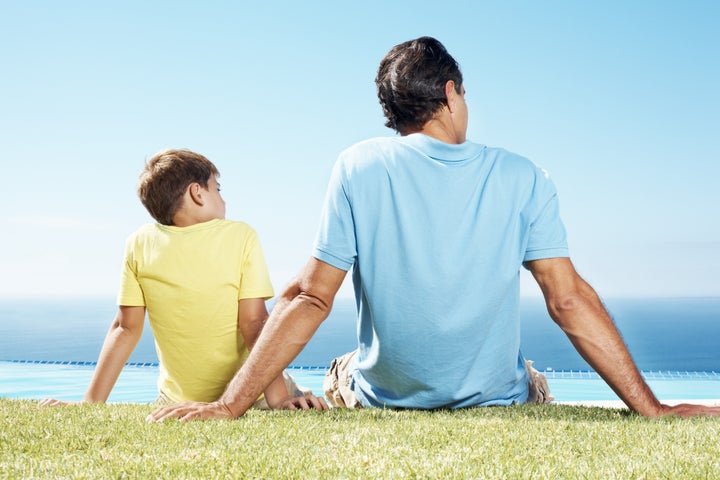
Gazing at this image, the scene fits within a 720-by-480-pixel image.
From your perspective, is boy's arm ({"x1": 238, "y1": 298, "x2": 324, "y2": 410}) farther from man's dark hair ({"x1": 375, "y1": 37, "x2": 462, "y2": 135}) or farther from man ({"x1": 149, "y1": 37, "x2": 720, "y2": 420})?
man's dark hair ({"x1": 375, "y1": 37, "x2": 462, "y2": 135})

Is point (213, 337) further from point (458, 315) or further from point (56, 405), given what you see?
point (458, 315)

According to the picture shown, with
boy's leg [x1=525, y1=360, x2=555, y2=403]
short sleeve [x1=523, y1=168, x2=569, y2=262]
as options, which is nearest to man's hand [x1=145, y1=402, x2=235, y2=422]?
short sleeve [x1=523, y1=168, x2=569, y2=262]

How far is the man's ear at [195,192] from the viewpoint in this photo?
3.17 metres

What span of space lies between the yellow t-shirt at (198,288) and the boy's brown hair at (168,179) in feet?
0.30

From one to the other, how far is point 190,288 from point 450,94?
1.31 meters

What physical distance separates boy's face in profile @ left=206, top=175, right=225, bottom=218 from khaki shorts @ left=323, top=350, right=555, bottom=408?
0.89 metres

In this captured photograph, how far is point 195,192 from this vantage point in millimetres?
3178

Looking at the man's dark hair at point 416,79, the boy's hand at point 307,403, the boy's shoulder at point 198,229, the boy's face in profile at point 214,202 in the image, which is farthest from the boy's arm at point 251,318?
the man's dark hair at point 416,79

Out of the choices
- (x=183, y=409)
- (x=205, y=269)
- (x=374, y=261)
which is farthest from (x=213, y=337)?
(x=374, y=261)

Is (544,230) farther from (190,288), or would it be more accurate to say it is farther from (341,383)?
(190,288)

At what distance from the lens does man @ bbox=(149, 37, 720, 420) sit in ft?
8.47

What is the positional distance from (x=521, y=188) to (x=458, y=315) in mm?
512

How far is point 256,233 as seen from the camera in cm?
315

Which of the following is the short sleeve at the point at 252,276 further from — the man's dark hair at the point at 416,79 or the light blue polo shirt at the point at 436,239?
the man's dark hair at the point at 416,79
